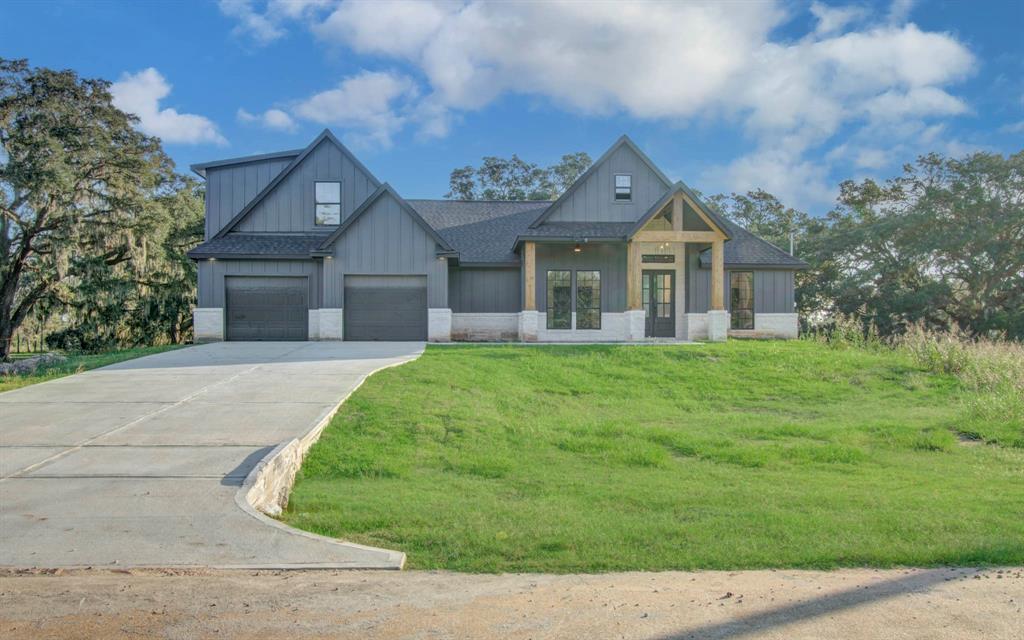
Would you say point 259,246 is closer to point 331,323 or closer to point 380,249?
point 331,323

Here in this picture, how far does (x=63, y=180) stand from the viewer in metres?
23.4

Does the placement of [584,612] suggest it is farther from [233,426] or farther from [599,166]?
[599,166]

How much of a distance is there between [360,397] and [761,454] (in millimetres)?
5833

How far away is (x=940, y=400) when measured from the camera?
12.8 m

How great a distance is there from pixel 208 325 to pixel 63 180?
8210 mm

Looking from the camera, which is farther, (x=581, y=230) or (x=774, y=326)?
(x=774, y=326)

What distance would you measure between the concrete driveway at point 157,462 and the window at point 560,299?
8.87m

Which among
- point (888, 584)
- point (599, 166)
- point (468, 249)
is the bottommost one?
point (888, 584)

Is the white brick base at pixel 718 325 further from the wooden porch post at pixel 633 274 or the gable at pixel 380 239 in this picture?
the gable at pixel 380 239

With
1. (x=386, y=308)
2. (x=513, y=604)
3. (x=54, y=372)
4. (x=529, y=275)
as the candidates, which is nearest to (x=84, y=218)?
(x=386, y=308)

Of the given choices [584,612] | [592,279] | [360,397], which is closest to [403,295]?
[592,279]

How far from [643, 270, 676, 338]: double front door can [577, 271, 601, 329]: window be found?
156 centimetres

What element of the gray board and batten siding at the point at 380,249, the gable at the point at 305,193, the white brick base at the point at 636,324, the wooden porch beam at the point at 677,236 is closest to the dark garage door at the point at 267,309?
the gray board and batten siding at the point at 380,249

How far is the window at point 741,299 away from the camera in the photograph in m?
23.4
